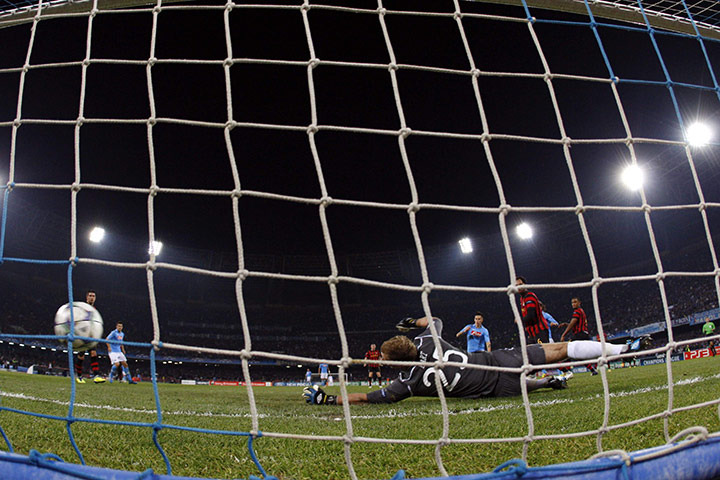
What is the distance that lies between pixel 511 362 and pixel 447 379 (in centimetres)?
62

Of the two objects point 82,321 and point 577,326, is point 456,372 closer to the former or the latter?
point 577,326

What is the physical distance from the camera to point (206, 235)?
30531 millimetres

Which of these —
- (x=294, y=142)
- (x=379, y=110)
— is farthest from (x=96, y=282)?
(x=379, y=110)

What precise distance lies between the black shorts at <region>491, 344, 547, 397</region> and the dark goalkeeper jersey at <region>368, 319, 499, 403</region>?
53 millimetres

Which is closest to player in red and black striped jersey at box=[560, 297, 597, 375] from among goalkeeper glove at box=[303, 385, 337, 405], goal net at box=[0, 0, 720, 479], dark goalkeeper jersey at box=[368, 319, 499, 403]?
goal net at box=[0, 0, 720, 479]

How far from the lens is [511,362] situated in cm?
419

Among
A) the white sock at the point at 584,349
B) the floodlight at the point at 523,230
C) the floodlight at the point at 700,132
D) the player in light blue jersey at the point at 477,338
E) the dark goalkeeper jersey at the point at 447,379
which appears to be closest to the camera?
the white sock at the point at 584,349

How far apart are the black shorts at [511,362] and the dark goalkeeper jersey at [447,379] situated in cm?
5

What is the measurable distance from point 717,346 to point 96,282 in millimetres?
30620

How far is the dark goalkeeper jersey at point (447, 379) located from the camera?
4266 millimetres

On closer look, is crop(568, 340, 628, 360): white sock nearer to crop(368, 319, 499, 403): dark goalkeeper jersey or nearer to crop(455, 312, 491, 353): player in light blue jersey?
crop(368, 319, 499, 403): dark goalkeeper jersey

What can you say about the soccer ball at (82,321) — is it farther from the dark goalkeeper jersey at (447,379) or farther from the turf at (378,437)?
the dark goalkeeper jersey at (447,379)

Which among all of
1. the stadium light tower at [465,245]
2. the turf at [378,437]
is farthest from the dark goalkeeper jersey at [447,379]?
the stadium light tower at [465,245]

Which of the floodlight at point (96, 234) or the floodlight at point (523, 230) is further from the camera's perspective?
the floodlight at point (96, 234)
